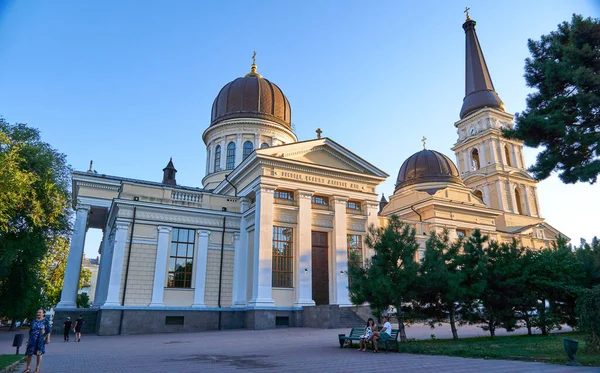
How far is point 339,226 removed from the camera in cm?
2670

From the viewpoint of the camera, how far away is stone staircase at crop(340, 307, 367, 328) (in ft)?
72.0

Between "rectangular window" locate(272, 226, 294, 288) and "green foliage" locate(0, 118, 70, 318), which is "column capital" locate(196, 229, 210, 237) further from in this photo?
"green foliage" locate(0, 118, 70, 318)

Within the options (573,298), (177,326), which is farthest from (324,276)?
(573,298)

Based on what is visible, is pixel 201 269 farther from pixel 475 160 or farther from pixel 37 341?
pixel 475 160

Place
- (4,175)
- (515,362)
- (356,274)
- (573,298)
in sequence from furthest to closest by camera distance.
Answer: (573,298), (356,274), (4,175), (515,362)

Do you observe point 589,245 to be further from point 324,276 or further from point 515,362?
point 324,276

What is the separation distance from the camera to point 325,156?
92.9ft

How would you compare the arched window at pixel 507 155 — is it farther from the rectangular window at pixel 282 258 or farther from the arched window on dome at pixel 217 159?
the rectangular window at pixel 282 258

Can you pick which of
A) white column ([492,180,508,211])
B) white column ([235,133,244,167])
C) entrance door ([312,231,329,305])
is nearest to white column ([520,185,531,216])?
white column ([492,180,508,211])

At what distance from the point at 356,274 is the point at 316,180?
44.1 ft

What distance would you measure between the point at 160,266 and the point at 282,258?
7.23 metres

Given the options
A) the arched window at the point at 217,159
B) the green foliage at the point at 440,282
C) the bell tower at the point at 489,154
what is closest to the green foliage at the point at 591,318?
the green foliage at the point at 440,282

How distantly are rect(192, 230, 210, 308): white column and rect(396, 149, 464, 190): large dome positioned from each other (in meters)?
24.5

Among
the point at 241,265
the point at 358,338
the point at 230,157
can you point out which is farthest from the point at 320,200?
the point at 358,338
